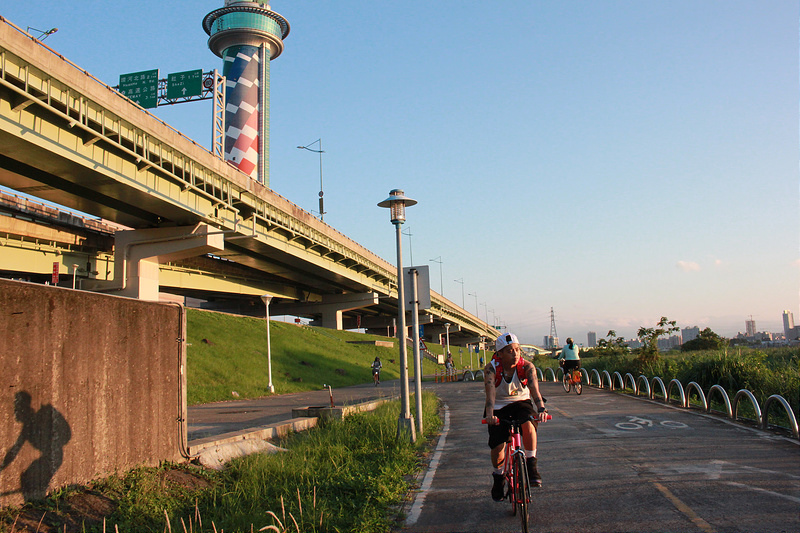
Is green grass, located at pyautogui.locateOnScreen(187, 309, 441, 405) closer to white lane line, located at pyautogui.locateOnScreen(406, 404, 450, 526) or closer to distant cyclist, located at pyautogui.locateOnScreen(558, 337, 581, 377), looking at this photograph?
distant cyclist, located at pyautogui.locateOnScreen(558, 337, 581, 377)

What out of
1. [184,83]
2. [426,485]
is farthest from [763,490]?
[184,83]

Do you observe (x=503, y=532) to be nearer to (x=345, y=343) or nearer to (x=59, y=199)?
(x=59, y=199)

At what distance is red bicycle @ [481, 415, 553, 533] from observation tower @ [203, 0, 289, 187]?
247 ft

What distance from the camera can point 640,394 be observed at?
63.1 ft

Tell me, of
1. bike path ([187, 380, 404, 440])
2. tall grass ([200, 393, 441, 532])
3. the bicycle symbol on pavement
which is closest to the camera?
tall grass ([200, 393, 441, 532])

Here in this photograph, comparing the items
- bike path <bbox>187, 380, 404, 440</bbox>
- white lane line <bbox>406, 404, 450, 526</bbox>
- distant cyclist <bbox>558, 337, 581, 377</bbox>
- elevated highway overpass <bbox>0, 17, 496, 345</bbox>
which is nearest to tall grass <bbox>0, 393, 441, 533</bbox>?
white lane line <bbox>406, 404, 450, 526</bbox>

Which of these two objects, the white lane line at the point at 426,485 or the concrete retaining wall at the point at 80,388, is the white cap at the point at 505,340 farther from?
the concrete retaining wall at the point at 80,388

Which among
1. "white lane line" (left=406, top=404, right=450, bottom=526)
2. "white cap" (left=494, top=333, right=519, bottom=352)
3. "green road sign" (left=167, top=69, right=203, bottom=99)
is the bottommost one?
"white lane line" (left=406, top=404, right=450, bottom=526)

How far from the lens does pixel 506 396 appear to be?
6508 mm

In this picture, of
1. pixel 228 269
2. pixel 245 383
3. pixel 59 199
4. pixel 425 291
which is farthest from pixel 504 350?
pixel 228 269

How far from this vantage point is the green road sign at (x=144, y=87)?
34.7 meters

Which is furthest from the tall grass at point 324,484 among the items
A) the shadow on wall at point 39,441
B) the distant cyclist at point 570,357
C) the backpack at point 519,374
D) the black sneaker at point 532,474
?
the distant cyclist at point 570,357

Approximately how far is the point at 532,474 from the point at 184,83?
Answer: 37274mm

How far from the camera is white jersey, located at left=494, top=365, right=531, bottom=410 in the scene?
646 cm
